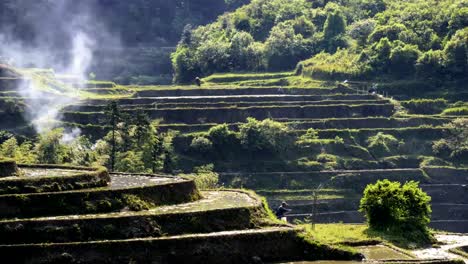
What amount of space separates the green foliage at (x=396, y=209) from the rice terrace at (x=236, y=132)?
0.07 m

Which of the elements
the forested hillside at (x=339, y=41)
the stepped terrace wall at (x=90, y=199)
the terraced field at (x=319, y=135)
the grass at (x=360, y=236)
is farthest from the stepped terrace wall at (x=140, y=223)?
the forested hillside at (x=339, y=41)

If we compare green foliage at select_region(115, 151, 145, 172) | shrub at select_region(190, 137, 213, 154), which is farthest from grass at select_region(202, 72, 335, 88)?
green foliage at select_region(115, 151, 145, 172)

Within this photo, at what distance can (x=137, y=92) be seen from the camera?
102 metres

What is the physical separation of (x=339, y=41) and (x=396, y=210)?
64130 millimetres

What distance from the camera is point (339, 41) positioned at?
4651 inches

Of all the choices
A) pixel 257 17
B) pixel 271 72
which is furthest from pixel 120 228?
pixel 257 17

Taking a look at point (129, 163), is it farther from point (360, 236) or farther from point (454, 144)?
point (454, 144)

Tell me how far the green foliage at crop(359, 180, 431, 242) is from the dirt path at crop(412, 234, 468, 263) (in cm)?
121

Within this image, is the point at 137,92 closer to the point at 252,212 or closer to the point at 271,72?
the point at 271,72

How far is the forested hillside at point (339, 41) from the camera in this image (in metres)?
105

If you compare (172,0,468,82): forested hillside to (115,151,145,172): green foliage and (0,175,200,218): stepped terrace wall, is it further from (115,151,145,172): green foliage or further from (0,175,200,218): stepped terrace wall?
(0,175,200,218): stepped terrace wall

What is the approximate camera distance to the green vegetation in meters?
54.8

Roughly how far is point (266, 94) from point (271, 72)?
492 inches

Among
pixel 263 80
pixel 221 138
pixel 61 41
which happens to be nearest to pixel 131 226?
pixel 221 138
